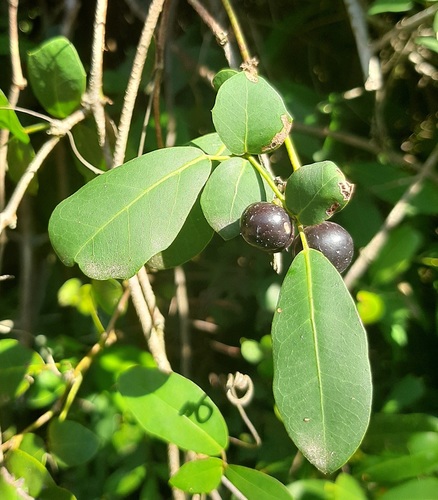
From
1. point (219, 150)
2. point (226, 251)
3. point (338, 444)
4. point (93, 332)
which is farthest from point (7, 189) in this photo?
point (338, 444)

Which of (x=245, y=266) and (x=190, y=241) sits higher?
(x=190, y=241)

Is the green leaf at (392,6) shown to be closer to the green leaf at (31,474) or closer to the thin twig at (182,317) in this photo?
the thin twig at (182,317)

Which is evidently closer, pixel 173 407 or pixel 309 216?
pixel 309 216

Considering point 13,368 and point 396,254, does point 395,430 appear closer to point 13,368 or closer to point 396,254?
point 396,254

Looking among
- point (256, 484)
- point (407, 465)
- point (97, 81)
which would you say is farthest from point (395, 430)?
point (97, 81)

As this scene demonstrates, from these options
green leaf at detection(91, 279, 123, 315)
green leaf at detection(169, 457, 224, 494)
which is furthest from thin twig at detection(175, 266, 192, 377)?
green leaf at detection(169, 457, 224, 494)

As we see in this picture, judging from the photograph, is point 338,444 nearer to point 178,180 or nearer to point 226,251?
point 178,180

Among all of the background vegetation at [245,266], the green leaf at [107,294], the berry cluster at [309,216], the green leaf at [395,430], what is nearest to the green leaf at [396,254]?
the background vegetation at [245,266]
